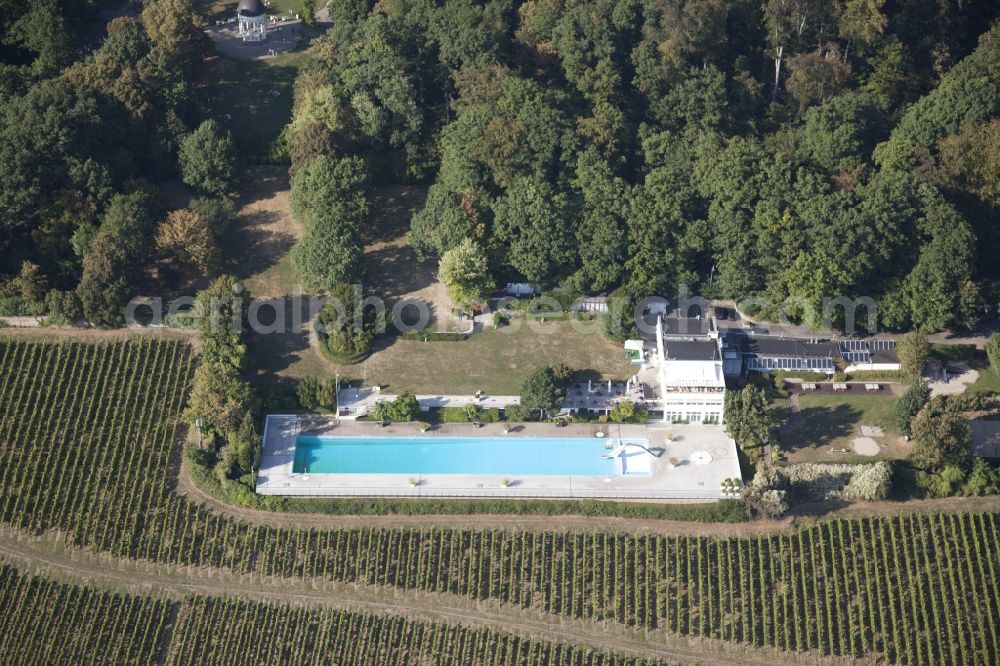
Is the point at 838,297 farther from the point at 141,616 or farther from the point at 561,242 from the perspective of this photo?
the point at 141,616

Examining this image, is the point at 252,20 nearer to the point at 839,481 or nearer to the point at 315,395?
the point at 315,395

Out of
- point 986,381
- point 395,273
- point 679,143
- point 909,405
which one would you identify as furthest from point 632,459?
point 679,143

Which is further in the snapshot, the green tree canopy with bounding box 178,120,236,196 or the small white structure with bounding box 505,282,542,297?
the green tree canopy with bounding box 178,120,236,196

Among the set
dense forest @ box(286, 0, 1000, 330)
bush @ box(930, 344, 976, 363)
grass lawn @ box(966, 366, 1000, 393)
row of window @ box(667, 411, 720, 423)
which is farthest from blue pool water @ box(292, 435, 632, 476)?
grass lawn @ box(966, 366, 1000, 393)

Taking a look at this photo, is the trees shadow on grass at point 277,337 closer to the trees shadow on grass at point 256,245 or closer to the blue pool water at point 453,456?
the trees shadow on grass at point 256,245

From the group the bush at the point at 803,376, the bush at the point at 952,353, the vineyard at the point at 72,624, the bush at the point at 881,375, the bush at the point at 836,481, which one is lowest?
the vineyard at the point at 72,624

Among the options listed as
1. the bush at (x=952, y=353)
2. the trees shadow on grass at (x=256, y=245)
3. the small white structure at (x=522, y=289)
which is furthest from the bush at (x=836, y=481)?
the trees shadow on grass at (x=256, y=245)

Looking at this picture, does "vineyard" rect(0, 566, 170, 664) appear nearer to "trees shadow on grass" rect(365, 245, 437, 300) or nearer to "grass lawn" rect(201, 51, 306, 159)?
"trees shadow on grass" rect(365, 245, 437, 300)

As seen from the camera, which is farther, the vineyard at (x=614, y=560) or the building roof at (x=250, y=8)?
the building roof at (x=250, y=8)
